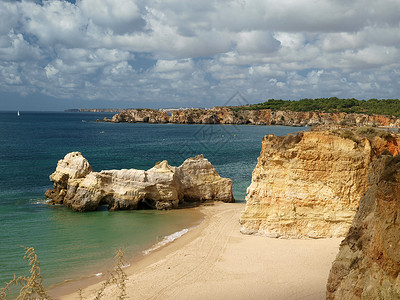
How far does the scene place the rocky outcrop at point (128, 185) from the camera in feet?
78.2

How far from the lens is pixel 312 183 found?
1680 cm

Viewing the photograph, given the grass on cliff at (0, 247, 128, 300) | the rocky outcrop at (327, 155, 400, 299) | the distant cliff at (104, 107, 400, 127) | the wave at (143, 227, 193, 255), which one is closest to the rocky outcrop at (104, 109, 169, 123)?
the distant cliff at (104, 107, 400, 127)

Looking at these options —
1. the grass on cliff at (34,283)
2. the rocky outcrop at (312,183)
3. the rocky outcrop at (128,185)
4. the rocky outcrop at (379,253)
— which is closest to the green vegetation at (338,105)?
the rocky outcrop at (128,185)

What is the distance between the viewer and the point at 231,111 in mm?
143750

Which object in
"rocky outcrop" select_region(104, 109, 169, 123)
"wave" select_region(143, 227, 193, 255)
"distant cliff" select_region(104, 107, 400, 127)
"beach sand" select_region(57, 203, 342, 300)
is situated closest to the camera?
"beach sand" select_region(57, 203, 342, 300)

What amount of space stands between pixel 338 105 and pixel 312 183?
112638 mm

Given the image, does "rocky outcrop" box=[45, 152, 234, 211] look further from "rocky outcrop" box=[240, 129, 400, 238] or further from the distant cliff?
the distant cliff

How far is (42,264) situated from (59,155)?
35697 mm

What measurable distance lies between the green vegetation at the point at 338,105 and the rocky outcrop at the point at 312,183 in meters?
85.9

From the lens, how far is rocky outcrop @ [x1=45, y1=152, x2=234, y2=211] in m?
23.8

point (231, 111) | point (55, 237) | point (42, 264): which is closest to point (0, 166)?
point (55, 237)

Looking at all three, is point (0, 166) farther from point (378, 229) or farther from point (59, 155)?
point (378, 229)

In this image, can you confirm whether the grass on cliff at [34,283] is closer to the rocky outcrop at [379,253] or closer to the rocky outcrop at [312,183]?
the rocky outcrop at [379,253]

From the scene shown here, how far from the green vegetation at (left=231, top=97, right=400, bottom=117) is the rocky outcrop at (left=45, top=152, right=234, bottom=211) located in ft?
271
